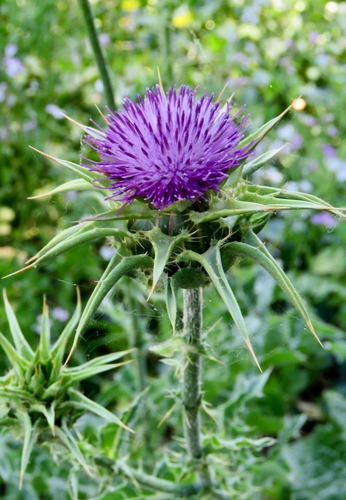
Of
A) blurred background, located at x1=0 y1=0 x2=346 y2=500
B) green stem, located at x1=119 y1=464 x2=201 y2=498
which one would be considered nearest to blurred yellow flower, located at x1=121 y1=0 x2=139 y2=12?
blurred background, located at x1=0 y1=0 x2=346 y2=500

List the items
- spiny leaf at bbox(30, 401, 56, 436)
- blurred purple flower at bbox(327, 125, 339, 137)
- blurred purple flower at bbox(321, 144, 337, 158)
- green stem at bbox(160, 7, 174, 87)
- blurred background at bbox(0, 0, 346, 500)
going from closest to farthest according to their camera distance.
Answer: spiny leaf at bbox(30, 401, 56, 436) → blurred background at bbox(0, 0, 346, 500) → green stem at bbox(160, 7, 174, 87) → blurred purple flower at bbox(321, 144, 337, 158) → blurred purple flower at bbox(327, 125, 339, 137)

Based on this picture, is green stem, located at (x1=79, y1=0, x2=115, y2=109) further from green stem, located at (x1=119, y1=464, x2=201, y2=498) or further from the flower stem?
green stem, located at (x1=119, y1=464, x2=201, y2=498)

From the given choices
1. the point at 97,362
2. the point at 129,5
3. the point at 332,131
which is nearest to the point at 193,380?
the point at 97,362

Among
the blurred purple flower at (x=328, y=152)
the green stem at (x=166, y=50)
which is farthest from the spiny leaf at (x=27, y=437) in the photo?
the blurred purple flower at (x=328, y=152)

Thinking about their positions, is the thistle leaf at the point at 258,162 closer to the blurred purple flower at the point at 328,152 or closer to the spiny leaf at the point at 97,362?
the spiny leaf at the point at 97,362

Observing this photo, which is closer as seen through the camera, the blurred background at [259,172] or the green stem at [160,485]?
the green stem at [160,485]

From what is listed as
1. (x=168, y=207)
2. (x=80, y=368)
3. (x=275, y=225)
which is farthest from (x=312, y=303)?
(x=168, y=207)

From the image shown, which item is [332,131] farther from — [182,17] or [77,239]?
[77,239]
